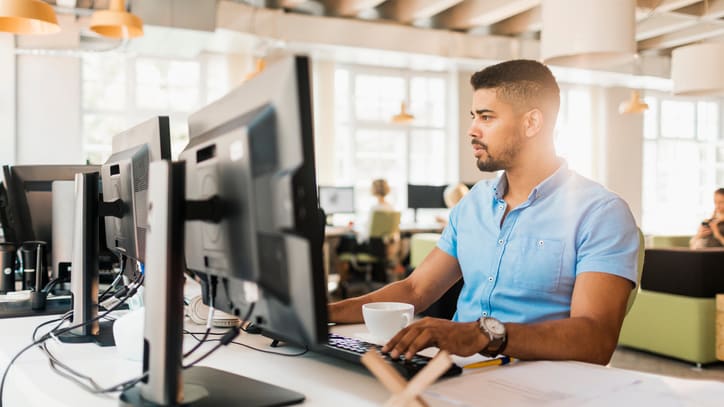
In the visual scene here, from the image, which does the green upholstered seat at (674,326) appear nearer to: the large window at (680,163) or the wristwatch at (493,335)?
the wristwatch at (493,335)

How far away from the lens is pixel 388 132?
9.61 metres

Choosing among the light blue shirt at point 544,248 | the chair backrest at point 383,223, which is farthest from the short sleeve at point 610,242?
the chair backrest at point 383,223

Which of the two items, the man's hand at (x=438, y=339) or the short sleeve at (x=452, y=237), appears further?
the short sleeve at (x=452, y=237)

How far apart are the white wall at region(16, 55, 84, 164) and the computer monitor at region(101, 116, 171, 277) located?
5962 millimetres

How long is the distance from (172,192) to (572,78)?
32.3 ft

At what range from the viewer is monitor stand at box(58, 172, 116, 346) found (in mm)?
1488

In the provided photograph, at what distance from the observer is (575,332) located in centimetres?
141

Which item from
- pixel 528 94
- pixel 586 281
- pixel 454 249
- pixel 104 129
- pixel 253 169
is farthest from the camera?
pixel 104 129

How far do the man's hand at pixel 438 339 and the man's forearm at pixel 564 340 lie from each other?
0.27 ft

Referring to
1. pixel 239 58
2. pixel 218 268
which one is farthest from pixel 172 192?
pixel 239 58

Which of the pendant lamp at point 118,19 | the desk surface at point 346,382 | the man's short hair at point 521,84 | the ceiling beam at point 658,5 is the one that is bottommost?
the desk surface at point 346,382

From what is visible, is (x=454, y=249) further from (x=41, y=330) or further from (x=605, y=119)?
(x=605, y=119)

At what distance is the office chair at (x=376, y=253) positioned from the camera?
700 cm

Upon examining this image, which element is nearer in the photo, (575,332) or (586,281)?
(575,332)
